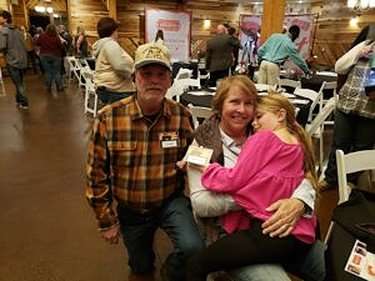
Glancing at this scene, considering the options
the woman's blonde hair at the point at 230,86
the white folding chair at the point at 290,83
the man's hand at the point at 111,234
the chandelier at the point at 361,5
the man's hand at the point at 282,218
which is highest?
the chandelier at the point at 361,5

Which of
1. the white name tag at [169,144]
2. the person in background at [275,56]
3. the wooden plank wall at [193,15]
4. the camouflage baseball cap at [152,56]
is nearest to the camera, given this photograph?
the camouflage baseball cap at [152,56]

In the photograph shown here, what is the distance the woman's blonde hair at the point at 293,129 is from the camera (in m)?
1.25

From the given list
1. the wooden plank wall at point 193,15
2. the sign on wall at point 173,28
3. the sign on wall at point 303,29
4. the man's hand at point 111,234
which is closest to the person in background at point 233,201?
the man's hand at point 111,234

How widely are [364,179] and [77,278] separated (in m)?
2.21

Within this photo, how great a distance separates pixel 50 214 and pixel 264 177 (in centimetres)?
193

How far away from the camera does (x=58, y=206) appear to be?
8.71 ft

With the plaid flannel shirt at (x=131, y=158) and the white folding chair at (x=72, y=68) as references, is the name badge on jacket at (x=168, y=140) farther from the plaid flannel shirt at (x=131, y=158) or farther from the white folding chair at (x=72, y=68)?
the white folding chair at (x=72, y=68)

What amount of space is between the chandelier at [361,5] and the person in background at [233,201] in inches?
296

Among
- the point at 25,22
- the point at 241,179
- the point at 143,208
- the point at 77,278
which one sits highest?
the point at 25,22

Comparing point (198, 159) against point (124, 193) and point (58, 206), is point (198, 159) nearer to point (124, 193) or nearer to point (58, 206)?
point (124, 193)

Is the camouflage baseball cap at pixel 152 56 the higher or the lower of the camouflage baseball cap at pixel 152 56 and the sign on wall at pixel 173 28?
the lower

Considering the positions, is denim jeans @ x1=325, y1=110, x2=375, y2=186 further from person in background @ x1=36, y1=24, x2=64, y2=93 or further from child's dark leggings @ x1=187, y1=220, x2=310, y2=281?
person in background @ x1=36, y1=24, x2=64, y2=93

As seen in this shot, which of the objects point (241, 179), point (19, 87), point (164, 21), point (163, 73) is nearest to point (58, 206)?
point (163, 73)

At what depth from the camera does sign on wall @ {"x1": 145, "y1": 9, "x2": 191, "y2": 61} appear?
10.9 meters
